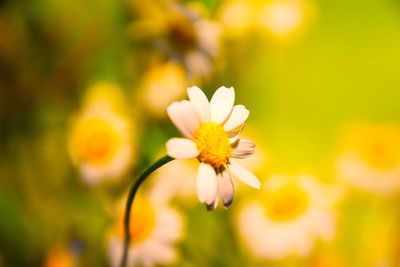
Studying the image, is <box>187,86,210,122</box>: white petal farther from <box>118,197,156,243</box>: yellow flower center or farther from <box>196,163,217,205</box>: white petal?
<box>118,197,156,243</box>: yellow flower center

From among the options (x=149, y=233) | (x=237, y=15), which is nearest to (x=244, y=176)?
(x=149, y=233)

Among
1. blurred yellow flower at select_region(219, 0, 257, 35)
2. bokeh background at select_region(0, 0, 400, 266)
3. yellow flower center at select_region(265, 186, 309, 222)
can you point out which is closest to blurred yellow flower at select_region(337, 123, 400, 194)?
bokeh background at select_region(0, 0, 400, 266)

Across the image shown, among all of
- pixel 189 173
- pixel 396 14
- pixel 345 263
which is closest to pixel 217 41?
pixel 189 173

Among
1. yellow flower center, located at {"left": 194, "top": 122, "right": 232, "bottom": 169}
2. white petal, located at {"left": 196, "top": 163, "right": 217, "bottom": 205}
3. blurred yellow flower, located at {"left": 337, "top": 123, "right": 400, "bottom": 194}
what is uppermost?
blurred yellow flower, located at {"left": 337, "top": 123, "right": 400, "bottom": 194}

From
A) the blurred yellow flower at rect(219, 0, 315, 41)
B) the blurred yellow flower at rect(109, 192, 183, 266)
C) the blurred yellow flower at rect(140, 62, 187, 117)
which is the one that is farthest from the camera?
the blurred yellow flower at rect(219, 0, 315, 41)

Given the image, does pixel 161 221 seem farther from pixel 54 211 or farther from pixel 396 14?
pixel 396 14

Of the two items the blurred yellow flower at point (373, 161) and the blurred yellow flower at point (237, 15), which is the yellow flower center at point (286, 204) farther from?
the blurred yellow flower at point (237, 15)
